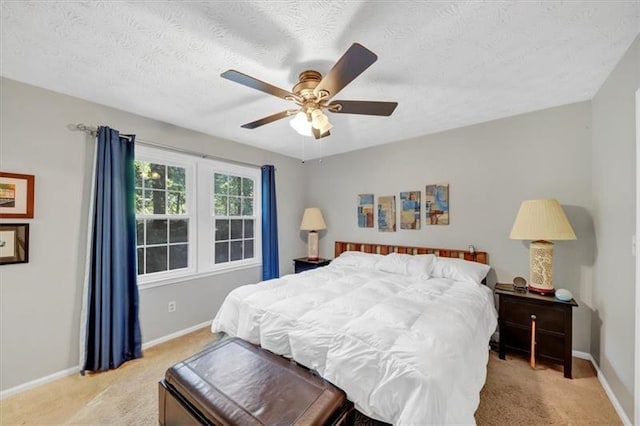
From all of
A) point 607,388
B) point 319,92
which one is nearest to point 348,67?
point 319,92

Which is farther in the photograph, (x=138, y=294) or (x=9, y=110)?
(x=138, y=294)

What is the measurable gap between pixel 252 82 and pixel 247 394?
70.1 inches

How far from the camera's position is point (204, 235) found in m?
3.48

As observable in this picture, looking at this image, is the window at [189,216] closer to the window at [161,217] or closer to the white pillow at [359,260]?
the window at [161,217]

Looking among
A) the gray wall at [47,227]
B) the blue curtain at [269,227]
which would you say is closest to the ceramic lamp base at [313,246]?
the blue curtain at [269,227]

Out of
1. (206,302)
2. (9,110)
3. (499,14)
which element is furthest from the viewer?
(206,302)

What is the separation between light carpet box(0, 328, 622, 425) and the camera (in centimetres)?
183

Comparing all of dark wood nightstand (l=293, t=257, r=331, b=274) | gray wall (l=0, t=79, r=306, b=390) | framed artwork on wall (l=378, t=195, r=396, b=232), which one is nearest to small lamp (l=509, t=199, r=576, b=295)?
framed artwork on wall (l=378, t=195, r=396, b=232)

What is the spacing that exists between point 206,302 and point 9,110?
2639mm

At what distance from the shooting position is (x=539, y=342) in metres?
2.39

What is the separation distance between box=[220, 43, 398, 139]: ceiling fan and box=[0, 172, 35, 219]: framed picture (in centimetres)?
206

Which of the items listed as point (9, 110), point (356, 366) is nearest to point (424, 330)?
point (356, 366)

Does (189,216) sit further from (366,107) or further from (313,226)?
(366,107)

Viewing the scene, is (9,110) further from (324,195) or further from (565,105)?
(565,105)
